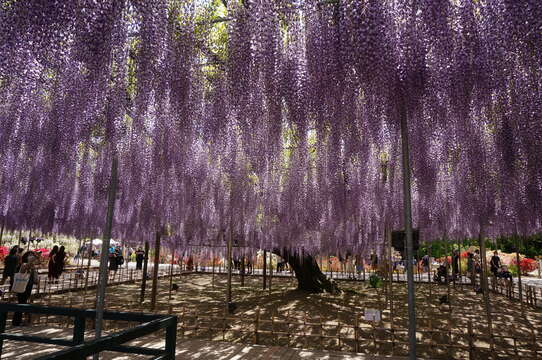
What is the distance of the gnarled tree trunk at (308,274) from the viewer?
14623mm

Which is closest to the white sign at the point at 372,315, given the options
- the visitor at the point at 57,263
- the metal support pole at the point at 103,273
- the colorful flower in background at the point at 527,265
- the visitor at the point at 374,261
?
the metal support pole at the point at 103,273

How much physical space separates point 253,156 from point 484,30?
4.21 meters

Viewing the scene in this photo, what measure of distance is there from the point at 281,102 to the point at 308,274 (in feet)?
37.4

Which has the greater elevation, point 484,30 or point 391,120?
point 484,30

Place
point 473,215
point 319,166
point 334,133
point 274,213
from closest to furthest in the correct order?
point 334,133 → point 319,166 → point 473,215 → point 274,213

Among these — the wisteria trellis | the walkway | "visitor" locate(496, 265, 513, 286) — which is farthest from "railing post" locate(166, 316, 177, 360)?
"visitor" locate(496, 265, 513, 286)

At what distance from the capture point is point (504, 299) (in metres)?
14.9

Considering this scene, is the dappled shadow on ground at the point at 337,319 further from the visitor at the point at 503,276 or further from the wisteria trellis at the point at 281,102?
the wisteria trellis at the point at 281,102

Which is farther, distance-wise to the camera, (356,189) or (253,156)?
(356,189)

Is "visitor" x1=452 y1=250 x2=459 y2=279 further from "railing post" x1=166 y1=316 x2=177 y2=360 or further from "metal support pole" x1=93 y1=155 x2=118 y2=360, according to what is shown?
"railing post" x1=166 y1=316 x2=177 y2=360

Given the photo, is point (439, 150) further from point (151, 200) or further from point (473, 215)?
point (151, 200)

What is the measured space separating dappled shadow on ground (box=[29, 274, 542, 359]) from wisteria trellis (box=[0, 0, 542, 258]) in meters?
2.61

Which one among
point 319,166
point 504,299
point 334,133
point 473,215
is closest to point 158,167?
point 319,166

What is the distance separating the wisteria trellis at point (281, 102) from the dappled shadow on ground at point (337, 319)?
8.57ft
